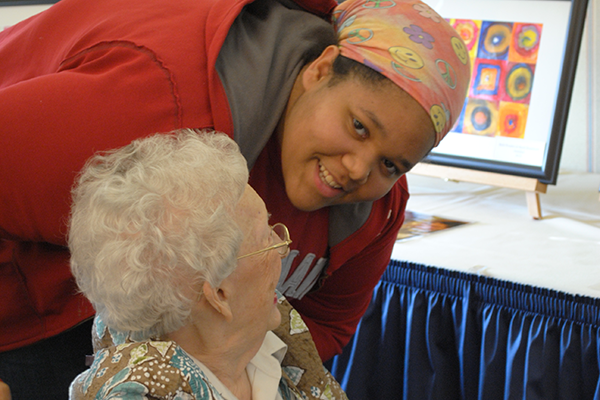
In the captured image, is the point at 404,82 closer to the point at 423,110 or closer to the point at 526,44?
the point at 423,110

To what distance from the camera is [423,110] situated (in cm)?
95

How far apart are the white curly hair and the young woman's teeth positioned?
0.22 meters

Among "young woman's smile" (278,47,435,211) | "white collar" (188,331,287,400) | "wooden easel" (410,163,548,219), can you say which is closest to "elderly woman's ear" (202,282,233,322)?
"white collar" (188,331,287,400)

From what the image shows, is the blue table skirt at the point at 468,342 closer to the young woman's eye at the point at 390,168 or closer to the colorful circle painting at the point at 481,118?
the young woman's eye at the point at 390,168

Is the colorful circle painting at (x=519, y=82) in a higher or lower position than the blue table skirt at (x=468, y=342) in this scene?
higher

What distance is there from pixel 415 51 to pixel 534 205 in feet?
3.35

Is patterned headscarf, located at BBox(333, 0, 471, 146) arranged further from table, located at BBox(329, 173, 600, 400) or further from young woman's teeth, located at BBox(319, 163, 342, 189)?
table, located at BBox(329, 173, 600, 400)

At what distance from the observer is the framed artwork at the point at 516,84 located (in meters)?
1.70

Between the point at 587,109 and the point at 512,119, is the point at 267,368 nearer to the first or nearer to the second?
the point at 512,119

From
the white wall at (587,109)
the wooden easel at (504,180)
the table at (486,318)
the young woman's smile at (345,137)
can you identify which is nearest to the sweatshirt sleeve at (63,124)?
the young woman's smile at (345,137)

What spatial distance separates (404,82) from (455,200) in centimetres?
117

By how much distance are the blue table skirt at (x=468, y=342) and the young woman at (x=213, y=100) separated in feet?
1.60

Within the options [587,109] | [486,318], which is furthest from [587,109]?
[486,318]

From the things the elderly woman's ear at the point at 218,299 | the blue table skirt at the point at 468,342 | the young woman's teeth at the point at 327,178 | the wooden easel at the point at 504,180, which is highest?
the young woman's teeth at the point at 327,178
